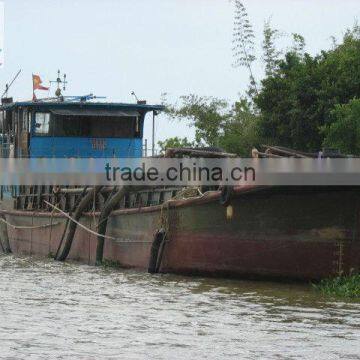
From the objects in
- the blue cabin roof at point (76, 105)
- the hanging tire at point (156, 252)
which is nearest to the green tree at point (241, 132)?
the blue cabin roof at point (76, 105)

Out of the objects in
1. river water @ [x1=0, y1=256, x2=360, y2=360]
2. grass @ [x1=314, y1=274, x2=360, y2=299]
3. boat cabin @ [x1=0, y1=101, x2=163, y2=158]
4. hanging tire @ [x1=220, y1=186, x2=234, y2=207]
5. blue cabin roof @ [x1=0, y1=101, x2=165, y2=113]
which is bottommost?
river water @ [x1=0, y1=256, x2=360, y2=360]

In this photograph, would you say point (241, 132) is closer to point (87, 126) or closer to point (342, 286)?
point (87, 126)

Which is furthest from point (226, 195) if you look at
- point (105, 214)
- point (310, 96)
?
point (310, 96)

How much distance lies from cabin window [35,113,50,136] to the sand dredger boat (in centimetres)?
2

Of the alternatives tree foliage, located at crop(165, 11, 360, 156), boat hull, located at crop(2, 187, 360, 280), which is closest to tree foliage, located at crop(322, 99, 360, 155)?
tree foliage, located at crop(165, 11, 360, 156)

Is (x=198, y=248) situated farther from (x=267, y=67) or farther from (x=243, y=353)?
(x=267, y=67)

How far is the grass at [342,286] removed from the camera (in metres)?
17.0

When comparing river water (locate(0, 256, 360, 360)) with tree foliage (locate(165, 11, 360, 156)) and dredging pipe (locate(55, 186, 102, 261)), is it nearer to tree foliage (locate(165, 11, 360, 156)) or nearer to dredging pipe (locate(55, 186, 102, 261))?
dredging pipe (locate(55, 186, 102, 261))

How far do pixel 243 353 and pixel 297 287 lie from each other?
19.9 feet

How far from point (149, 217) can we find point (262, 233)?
10.4ft

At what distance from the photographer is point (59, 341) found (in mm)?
12781

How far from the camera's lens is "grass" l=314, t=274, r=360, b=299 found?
17.0 meters

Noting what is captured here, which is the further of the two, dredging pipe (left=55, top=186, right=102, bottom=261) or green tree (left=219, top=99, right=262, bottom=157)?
green tree (left=219, top=99, right=262, bottom=157)

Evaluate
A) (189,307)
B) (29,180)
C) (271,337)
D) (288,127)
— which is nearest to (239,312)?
(189,307)
